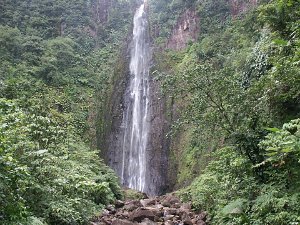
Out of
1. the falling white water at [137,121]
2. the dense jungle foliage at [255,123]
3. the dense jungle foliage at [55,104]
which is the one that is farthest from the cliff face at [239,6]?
the dense jungle foliage at [255,123]

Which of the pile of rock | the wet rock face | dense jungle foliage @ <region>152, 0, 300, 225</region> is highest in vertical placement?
the wet rock face

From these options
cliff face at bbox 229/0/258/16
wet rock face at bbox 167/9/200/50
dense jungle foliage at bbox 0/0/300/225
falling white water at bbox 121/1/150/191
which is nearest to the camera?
dense jungle foliage at bbox 0/0/300/225

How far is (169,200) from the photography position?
45.3ft

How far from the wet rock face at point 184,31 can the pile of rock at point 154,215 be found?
58.2ft

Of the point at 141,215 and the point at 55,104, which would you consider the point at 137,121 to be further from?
the point at 141,215

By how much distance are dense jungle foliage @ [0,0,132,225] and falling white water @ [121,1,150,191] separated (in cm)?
232

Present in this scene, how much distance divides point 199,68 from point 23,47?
20110 millimetres

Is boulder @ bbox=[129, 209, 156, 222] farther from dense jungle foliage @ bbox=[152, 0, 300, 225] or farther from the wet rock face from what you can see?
the wet rock face

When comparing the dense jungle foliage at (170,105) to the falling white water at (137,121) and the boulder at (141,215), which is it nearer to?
the boulder at (141,215)

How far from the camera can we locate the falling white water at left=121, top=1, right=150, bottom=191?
21.9m

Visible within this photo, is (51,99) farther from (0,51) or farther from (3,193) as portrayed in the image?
(3,193)

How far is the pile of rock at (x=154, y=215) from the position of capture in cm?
1022

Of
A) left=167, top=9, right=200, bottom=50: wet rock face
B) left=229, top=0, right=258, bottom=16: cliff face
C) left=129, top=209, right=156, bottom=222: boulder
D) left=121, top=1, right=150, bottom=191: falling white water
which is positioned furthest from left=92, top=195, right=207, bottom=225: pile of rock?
left=167, top=9, right=200, bottom=50: wet rock face

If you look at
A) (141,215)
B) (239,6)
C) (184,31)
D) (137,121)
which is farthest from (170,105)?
(141,215)
